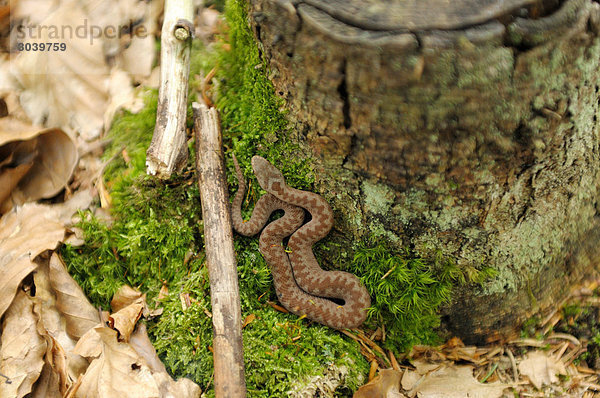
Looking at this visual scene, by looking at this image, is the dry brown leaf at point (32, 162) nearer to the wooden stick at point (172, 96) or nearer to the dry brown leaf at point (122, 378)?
the wooden stick at point (172, 96)

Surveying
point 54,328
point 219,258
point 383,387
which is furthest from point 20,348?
point 383,387

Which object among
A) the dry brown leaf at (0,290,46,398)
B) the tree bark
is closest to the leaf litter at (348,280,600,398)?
the tree bark

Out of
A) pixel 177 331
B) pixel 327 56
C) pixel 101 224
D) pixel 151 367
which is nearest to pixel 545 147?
pixel 327 56

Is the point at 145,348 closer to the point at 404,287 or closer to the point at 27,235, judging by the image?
the point at 27,235

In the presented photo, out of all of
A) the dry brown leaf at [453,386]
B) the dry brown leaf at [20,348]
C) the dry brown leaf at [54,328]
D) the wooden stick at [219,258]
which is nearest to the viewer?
the wooden stick at [219,258]

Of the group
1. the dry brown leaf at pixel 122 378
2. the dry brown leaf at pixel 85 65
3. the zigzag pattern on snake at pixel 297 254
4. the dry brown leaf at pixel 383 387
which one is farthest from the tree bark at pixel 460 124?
the dry brown leaf at pixel 85 65

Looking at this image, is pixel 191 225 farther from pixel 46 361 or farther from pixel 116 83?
pixel 116 83
